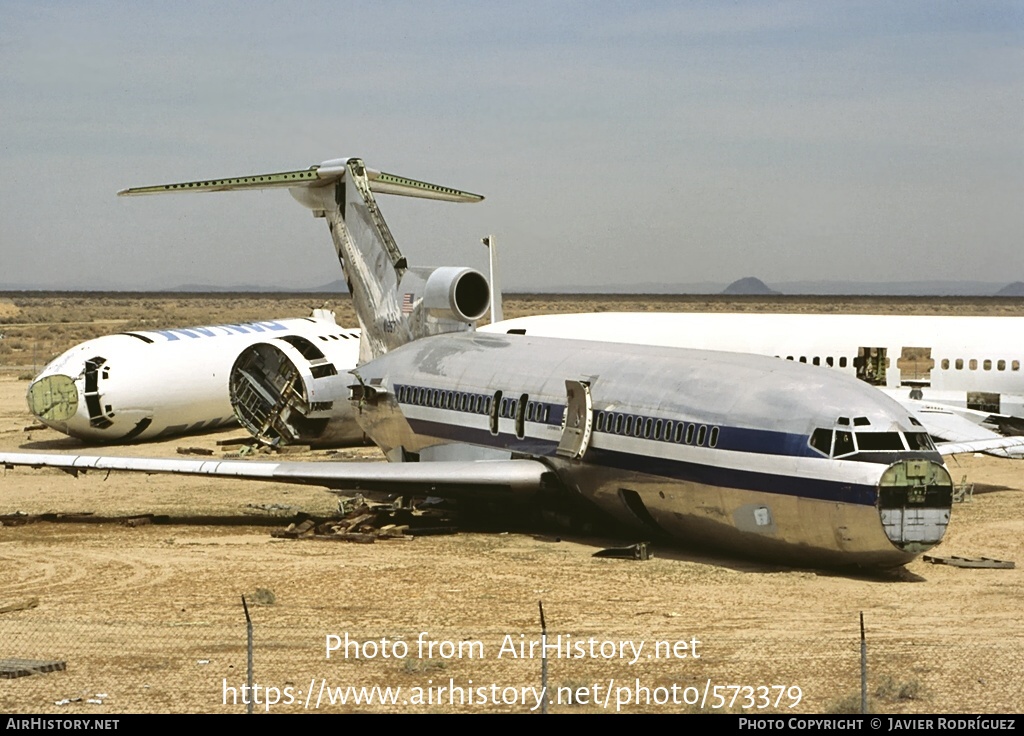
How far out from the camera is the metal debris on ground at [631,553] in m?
24.9

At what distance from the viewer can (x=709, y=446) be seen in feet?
78.4

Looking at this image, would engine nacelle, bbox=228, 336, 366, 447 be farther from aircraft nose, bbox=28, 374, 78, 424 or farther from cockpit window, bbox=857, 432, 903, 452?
cockpit window, bbox=857, 432, 903, 452

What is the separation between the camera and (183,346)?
44625 millimetres

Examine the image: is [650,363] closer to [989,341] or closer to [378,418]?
[378,418]

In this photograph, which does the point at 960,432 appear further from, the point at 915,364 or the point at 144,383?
the point at 144,383

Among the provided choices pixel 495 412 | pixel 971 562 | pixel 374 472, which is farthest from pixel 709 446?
pixel 374 472

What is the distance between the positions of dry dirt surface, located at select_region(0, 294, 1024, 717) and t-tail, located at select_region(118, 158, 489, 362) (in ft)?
23.0

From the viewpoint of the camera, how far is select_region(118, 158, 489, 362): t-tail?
34.3m

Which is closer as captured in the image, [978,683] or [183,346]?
[978,683]

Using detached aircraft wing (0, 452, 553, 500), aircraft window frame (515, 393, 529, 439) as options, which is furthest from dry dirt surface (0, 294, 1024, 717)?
aircraft window frame (515, 393, 529, 439)

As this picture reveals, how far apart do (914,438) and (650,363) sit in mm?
5670

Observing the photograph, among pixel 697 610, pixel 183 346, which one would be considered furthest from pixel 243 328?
pixel 697 610

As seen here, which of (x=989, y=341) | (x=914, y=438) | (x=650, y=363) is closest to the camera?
(x=914, y=438)

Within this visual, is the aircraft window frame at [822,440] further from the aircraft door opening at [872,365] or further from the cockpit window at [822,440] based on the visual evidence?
the aircraft door opening at [872,365]
